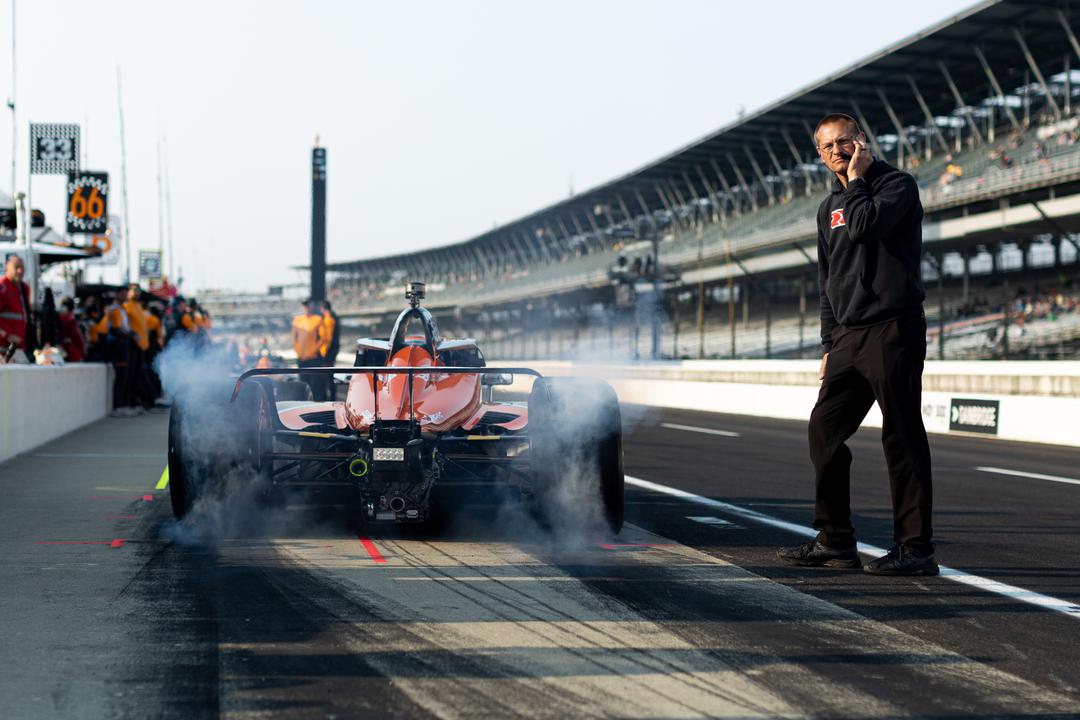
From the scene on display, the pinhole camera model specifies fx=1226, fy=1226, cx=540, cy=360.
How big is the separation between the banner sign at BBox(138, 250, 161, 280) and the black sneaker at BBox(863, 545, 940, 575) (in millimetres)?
41733

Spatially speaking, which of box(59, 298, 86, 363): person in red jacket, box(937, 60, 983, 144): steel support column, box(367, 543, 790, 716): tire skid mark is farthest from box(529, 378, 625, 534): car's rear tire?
box(937, 60, 983, 144): steel support column

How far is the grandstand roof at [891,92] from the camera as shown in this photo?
41.2m

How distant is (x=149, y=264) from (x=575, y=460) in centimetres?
4156

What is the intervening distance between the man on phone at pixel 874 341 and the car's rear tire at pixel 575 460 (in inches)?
45.8

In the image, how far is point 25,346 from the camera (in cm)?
1531

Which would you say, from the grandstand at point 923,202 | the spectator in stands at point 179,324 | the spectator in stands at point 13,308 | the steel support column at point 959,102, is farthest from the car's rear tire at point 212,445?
the steel support column at point 959,102

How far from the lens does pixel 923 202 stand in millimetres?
42156

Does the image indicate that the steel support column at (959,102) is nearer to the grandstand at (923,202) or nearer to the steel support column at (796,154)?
the grandstand at (923,202)

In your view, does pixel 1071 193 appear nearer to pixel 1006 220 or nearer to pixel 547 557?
pixel 1006 220

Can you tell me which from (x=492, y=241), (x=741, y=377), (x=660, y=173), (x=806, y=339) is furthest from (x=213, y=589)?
(x=492, y=241)

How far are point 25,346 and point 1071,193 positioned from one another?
2830 centimetres

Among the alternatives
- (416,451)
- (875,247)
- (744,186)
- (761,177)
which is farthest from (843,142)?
(744,186)

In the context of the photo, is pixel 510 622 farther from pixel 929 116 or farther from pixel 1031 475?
pixel 929 116

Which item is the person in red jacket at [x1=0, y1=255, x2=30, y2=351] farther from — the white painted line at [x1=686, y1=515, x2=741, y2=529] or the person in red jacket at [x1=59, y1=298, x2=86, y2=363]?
the white painted line at [x1=686, y1=515, x2=741, y2=529]
